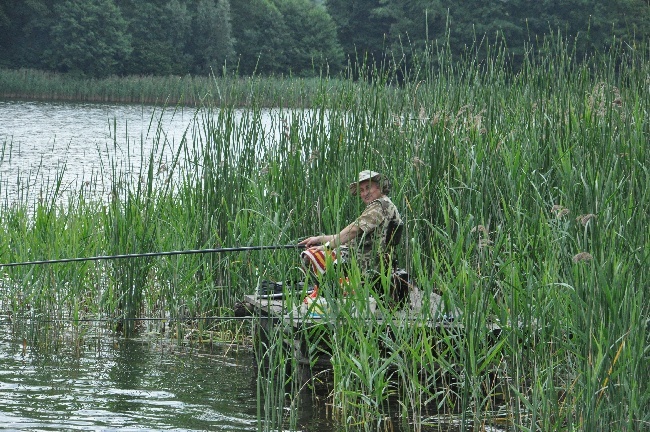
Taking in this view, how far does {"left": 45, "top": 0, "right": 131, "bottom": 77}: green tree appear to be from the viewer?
1843 inches

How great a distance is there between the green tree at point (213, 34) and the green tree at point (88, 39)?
390 centimetres

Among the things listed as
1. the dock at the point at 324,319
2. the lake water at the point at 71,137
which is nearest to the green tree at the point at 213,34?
the lake water at the point at 71,137

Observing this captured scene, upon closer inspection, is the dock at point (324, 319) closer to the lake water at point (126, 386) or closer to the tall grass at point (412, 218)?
the tall grass at point (412, 218)

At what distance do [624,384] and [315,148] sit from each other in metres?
3.71

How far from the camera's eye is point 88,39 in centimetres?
4750

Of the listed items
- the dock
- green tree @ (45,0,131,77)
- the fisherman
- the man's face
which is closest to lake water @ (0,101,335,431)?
the dock

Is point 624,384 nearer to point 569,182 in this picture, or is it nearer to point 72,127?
point 569,182

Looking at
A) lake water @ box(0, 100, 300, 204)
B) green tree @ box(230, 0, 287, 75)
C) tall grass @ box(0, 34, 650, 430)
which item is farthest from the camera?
green tree @ box(230, 0, 287, 75)

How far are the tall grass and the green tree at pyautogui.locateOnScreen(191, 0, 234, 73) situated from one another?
43004 millimetres

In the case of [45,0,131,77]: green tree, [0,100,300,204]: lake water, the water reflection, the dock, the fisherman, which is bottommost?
the water reflection

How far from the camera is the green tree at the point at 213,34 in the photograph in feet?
165

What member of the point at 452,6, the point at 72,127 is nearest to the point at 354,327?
the point at 72,127

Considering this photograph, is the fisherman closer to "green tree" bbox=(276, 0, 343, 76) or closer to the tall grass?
the tall grass

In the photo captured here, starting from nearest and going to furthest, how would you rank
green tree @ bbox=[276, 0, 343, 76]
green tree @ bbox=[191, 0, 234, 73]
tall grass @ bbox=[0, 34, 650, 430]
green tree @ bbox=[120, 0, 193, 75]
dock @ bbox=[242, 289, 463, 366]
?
dock @ bbox=[242, 289, 463, 366] < tall grass @ bbox=[0, 34, 650, 430] < green tree @ bbox=[120, 0, 193, 75] < green tree @ bbox=[276, 0, 343, 76] < green tree @ bbox=[191, 0, 234, 73]
